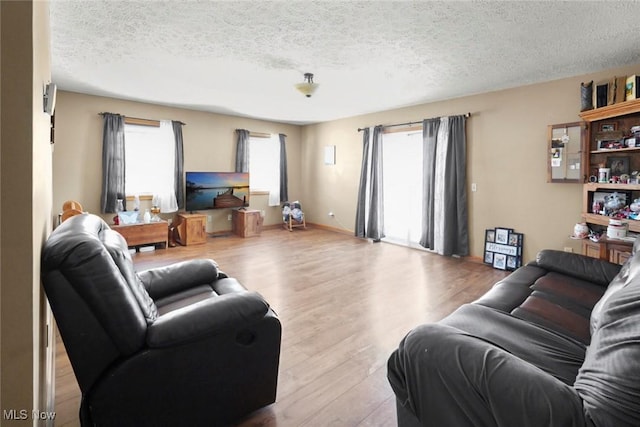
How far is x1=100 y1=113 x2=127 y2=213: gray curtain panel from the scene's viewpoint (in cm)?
520

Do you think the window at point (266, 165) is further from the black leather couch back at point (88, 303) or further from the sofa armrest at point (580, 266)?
the black leather couch back at point (88, 303)

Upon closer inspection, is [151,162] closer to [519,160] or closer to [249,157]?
[249,157]

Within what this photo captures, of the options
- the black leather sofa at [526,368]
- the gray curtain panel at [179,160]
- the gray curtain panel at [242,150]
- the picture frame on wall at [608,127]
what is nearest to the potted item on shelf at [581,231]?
the picture frame on wall at [608,127]

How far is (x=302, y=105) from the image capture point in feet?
18.4

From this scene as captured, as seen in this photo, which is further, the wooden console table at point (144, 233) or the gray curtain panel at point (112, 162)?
the gray curtain panel at point (112, 162)

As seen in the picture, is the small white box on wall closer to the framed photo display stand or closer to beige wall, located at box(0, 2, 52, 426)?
the framed photo display stand

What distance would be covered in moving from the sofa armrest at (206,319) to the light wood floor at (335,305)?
60cm

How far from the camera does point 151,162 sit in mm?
5766

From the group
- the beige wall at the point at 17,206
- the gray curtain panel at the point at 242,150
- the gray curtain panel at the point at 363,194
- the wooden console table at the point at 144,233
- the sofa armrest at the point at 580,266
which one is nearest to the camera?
the beige wall at the point at 17,206

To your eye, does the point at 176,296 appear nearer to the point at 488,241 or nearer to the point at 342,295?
the point at 342,295

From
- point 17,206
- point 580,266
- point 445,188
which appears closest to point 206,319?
point 17,206

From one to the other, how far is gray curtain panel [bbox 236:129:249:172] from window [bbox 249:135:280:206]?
9.1 inches

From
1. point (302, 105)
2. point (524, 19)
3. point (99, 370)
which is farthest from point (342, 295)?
point (302, 105)

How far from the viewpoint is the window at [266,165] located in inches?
280
